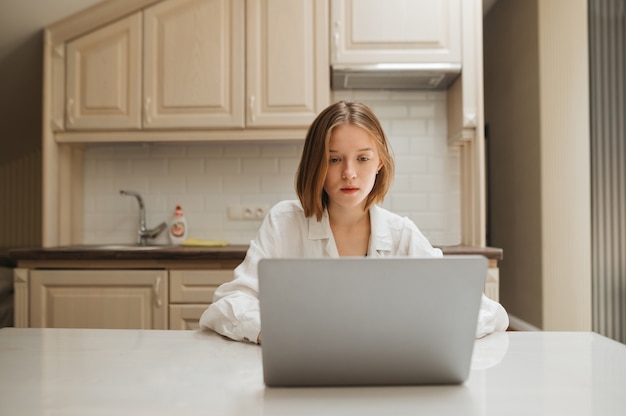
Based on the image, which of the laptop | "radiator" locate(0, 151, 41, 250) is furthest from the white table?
"radiator" locate(0, 151, 41, 250)

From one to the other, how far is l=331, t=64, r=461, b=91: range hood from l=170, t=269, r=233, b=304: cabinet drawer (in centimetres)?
123

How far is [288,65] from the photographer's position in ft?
8.77

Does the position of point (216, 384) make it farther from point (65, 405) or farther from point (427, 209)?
point (427, 209)

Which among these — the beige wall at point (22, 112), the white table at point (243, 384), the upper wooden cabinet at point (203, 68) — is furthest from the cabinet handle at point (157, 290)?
the beige wall at point (22, 112)

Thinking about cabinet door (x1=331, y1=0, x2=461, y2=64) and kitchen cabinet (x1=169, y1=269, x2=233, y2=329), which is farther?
A: cabinet door (x1=331, y1=0, x2=461, y2=64)

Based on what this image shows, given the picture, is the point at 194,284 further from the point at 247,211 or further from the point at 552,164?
the point at 552,164

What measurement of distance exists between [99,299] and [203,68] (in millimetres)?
1305

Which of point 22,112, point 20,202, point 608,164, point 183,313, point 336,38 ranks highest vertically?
point 336,38

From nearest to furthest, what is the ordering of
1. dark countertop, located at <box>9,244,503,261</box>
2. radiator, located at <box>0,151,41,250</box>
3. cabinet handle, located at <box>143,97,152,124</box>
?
dark countertop, located at <box>9,244,503,261</box> < cabinet handle, located at <box>143,97,152,124</box> < radiator, located at <box>0,151,41,250</box>

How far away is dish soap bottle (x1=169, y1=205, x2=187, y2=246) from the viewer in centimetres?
290

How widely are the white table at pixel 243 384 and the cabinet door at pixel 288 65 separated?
184 centimetres

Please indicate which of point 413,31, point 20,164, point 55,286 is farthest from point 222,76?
point 20,164

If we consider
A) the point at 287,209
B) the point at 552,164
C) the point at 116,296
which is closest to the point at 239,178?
the point at 116,296

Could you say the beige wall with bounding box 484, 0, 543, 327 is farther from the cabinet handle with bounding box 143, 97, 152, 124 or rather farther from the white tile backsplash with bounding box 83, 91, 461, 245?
the cabinet handle with bounding box 143, 97, 152, 124
